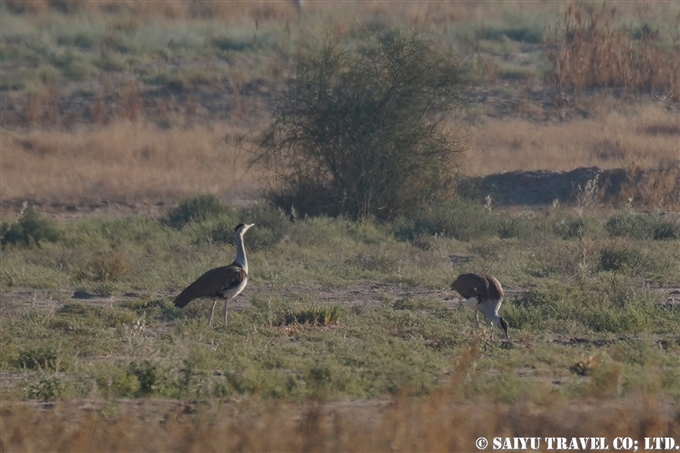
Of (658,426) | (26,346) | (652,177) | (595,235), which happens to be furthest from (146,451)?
(652,177)

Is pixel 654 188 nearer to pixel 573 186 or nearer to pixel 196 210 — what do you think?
pixel 573 186

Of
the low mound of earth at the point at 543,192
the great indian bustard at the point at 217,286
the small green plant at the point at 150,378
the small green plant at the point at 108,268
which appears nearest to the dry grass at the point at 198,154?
the low mound of earth at the point at 543,192

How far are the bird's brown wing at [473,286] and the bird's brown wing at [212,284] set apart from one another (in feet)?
6.47

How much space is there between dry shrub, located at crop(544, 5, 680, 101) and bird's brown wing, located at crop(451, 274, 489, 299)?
785 inches

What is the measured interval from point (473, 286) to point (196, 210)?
8.18 meters

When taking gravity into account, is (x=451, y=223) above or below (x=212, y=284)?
below

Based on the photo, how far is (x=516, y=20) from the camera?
35938 mm

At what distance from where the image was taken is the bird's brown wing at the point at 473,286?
9.23 m

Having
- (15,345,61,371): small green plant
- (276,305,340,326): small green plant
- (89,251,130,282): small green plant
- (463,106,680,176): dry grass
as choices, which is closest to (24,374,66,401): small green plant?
(15,345,61,371): small green plant

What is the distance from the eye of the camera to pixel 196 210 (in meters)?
16.7

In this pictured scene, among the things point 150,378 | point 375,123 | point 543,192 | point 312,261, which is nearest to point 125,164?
point 375,123

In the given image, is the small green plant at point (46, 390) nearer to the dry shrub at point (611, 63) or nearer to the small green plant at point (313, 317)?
the small green plant at point (313, 317)

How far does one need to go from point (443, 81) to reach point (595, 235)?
11.3 ft

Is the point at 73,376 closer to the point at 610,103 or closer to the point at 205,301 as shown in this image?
the point at 205,301
